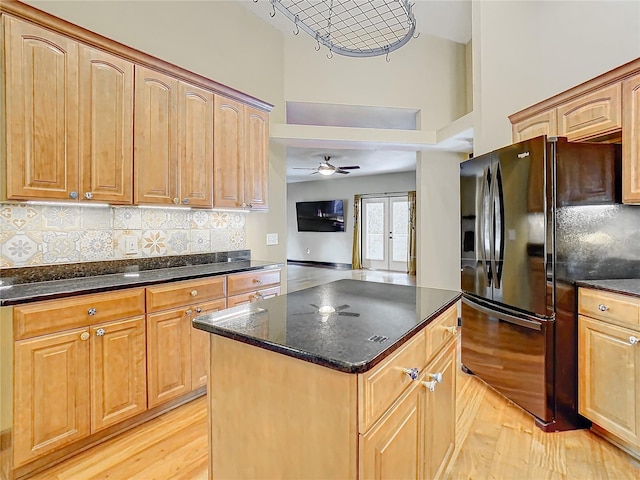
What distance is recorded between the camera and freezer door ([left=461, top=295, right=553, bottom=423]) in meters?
2.12

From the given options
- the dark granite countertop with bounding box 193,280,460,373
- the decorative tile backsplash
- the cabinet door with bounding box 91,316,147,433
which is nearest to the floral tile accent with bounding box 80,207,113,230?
the decorative tile backsplash

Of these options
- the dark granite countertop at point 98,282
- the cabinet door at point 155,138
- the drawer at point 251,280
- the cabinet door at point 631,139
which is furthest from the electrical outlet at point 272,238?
the cabinet door at point 631,139

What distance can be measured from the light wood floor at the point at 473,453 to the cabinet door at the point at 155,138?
1501 mm

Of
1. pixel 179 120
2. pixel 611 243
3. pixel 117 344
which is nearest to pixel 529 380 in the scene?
pixel 611 243

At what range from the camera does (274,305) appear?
5.01 ft

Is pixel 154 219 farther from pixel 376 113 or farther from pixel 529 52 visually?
pixel 529 52

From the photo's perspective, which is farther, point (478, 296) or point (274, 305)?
point (478, 296)

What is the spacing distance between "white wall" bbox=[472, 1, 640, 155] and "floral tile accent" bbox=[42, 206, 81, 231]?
10.4 feet

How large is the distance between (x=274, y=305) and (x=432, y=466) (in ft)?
3.09

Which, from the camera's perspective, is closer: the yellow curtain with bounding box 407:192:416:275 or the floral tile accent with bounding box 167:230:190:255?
the floral tile accent with bounding box 167:230:190:255

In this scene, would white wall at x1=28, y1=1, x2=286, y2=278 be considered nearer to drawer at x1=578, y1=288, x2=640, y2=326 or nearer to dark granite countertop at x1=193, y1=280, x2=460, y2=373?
dark granite countertop at x1=193, y1=280, x2=460, y2=373

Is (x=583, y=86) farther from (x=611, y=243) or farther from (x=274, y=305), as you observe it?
(x=274, y=305)

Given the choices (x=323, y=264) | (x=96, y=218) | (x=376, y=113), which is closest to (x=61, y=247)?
(x=96, y=218)

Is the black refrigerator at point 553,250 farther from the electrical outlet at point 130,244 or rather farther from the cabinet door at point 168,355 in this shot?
the electrical outlet at point 130,244
